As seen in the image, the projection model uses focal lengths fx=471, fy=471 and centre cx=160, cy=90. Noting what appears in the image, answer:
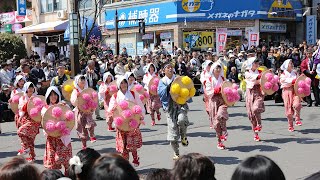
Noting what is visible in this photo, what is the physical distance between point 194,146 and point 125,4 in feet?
67.6

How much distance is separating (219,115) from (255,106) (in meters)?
1.15

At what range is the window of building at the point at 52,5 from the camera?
107 feet

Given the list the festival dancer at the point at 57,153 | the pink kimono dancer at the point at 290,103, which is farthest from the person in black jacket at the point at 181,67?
the festival dancer at the point at 57,153

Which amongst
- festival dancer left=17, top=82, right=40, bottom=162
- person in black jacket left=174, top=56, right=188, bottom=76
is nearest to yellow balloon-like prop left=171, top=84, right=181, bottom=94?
festival dancer left=17, top=82, right=40, bottom=162

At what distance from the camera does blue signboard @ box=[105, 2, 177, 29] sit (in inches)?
1054

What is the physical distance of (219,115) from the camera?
9492 millimetres

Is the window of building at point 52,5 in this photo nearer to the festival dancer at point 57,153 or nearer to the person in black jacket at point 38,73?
the person in black jacket at point 38,73

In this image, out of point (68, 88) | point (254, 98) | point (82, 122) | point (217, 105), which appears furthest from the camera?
point (68, 88)

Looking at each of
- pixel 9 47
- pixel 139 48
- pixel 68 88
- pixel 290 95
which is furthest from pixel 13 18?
pixel 290 95

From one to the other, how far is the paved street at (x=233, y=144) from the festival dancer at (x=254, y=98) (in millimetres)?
401

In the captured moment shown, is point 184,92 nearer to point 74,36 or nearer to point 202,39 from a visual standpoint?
point 74,36

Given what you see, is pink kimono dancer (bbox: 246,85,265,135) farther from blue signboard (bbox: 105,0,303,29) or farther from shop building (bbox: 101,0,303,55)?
blue signboard (bbox: 105,0,303,29)

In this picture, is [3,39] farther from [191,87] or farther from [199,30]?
[191,87]

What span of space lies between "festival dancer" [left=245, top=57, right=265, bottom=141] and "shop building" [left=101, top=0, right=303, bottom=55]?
50.3 ft
